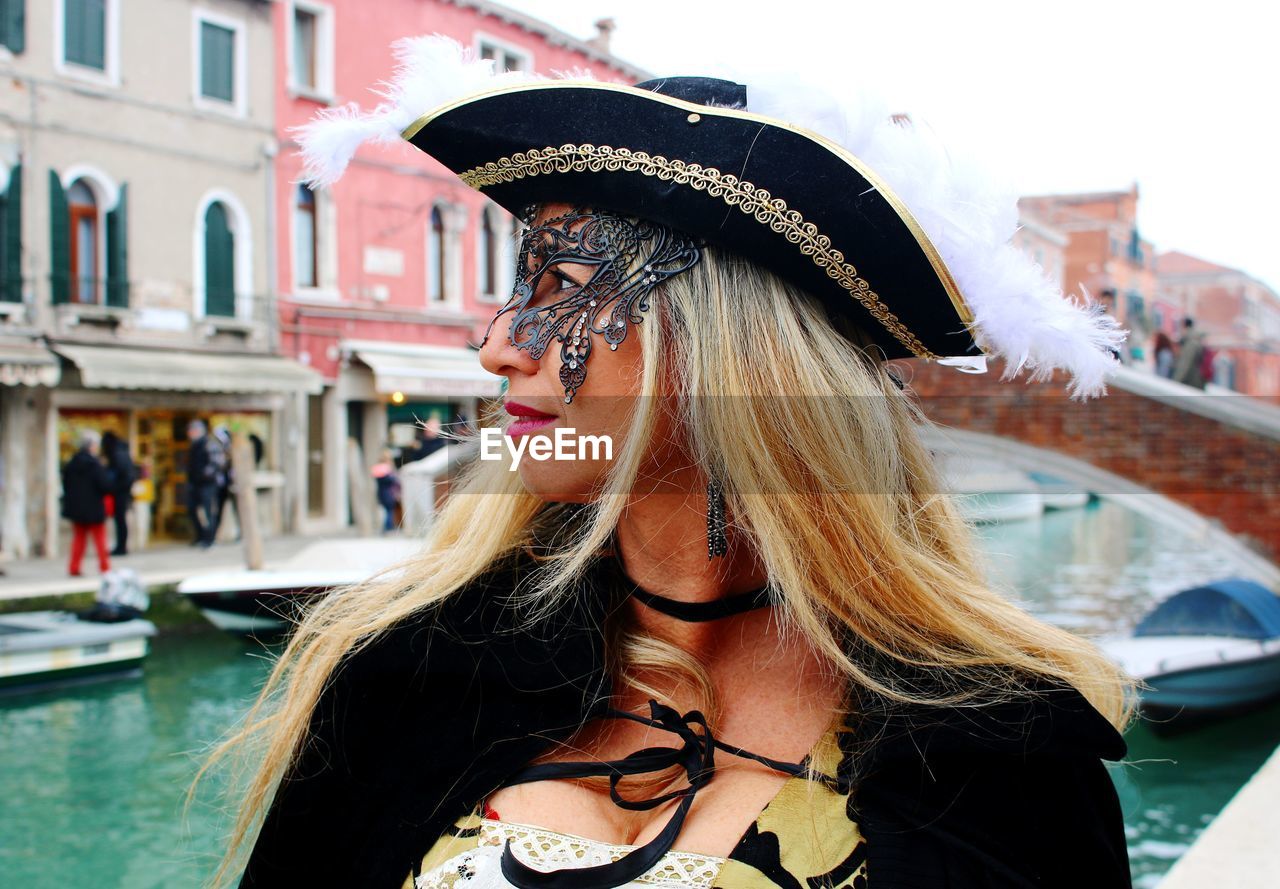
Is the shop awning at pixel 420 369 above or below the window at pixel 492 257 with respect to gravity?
below

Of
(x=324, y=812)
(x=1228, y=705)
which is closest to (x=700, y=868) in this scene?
(x=324, y=812)

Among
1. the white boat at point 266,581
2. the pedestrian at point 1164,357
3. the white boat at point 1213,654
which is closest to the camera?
the white boat at point 1213,654

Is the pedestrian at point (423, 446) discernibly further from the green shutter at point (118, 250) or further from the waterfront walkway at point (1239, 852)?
the waterfront walkway at point (1239, 852)

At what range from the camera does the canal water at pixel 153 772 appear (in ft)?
16.0

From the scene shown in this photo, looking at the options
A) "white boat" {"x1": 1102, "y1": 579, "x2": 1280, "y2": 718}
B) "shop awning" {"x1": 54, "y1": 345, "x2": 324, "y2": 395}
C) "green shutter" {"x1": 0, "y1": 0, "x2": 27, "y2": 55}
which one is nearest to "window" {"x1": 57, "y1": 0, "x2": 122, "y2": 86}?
"green shutter" {"x1": 0, "y1": 0, "x2": 27, "y2": 55}

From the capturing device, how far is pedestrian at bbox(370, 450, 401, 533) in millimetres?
11766

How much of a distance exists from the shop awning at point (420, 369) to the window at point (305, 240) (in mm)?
956

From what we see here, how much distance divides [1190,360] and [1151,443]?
9.67 feet

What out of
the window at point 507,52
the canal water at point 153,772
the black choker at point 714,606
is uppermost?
the window at point 507,52

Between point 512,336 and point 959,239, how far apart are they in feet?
1.54

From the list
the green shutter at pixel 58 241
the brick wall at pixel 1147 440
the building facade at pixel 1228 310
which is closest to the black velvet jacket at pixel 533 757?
the brick wall at pixel 1147 440

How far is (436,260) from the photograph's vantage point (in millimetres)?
14672

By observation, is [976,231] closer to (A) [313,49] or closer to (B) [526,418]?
(B) [526,418]

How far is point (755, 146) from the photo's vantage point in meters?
0.95
